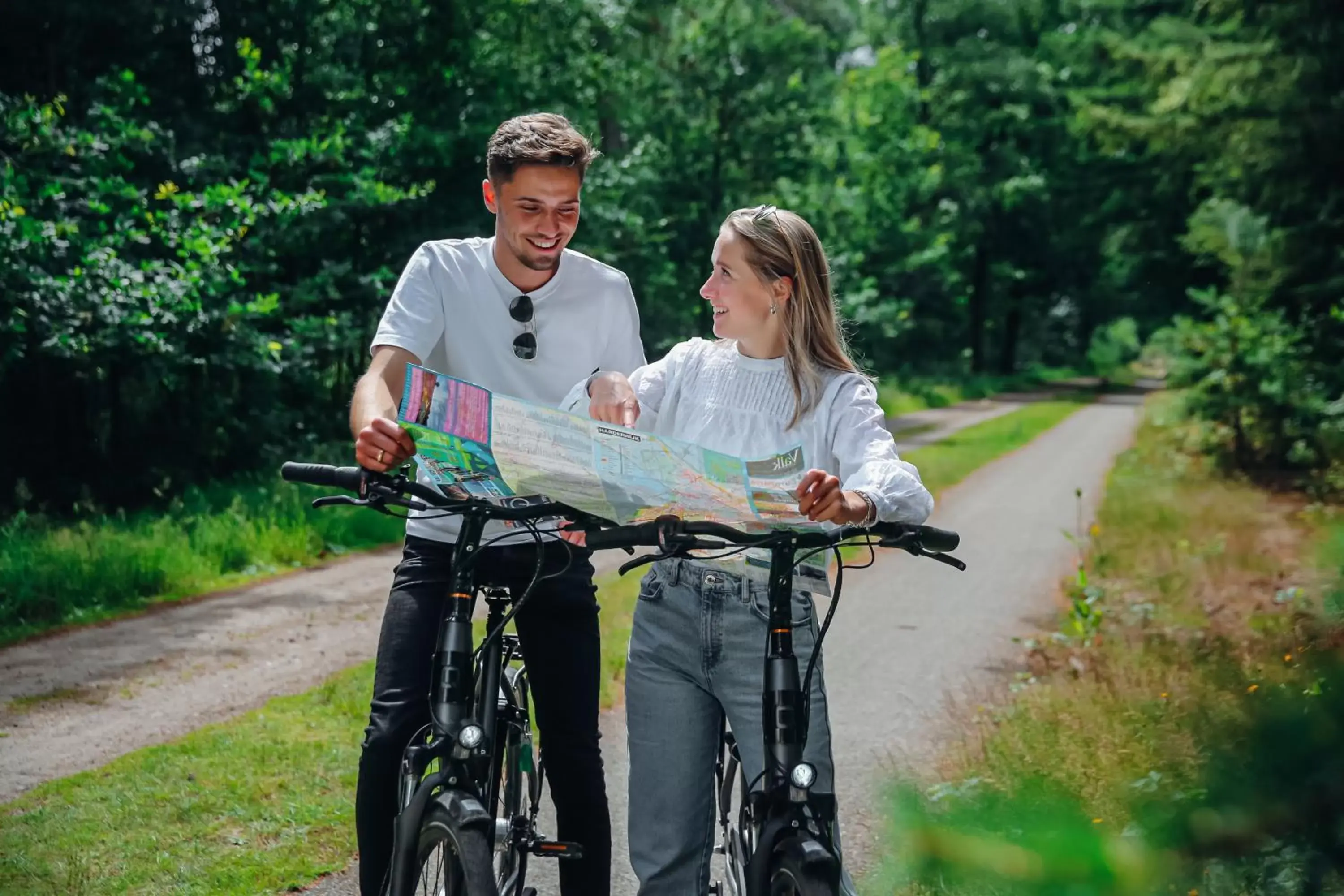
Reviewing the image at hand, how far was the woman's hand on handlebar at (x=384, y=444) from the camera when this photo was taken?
2.40 metres

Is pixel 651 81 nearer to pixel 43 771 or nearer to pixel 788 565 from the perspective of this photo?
pixel 43 771

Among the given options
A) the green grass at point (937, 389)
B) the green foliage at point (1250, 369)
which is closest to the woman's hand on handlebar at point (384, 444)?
the green foliage at point (1250, 369)

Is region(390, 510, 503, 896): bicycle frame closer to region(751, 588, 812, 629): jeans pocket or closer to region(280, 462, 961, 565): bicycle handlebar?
region(280, 462, 961, 565): bicycle handlebar

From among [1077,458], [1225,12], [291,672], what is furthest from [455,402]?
[1077,458]

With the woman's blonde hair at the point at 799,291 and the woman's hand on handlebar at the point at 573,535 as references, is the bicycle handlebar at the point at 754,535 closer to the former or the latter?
the woman's hand on handlebar at the point at 573,535

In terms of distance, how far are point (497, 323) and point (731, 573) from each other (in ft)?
2.60

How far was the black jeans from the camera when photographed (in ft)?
9.46

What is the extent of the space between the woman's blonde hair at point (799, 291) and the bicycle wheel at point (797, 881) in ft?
2.84

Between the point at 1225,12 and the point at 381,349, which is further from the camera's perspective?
the point at 1225,12

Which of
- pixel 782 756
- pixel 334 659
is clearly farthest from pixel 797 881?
pixel 334 659

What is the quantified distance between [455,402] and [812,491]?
1.93 feet

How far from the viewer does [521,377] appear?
3080 millimetres

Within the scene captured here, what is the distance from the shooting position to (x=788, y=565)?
2.52 metres

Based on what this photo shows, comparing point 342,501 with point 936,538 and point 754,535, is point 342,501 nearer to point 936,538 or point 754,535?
point 754,535
